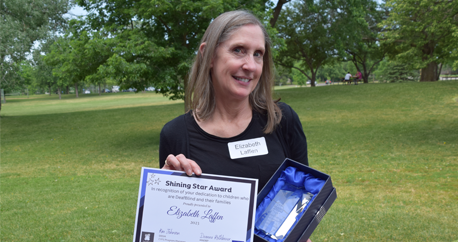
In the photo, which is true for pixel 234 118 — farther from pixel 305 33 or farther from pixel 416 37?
pixel 305 33

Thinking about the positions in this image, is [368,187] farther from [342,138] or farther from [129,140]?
[129,140]

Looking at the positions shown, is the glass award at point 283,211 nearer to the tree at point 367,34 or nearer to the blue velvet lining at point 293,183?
the blue velvet lining at point 293,183

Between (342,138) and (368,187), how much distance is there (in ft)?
23.9

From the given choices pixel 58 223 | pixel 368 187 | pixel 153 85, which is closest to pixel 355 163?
pixel 368 187

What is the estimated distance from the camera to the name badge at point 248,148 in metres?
1.93

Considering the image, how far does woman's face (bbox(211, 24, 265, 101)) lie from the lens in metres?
1.90

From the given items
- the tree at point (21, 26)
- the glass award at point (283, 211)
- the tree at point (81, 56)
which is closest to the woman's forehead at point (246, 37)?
the glass award at point (283, 211)

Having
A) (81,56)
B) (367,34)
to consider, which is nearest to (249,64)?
(81,56)

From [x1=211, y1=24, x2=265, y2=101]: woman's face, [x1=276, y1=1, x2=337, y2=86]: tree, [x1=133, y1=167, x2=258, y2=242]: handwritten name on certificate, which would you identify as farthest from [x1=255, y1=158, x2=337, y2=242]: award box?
[x1=276, y1=1, x2=337, y2=86]: tree

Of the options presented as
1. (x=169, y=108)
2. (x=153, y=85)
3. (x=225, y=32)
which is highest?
(x=225, y=32)

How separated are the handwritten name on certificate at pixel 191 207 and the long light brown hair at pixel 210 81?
43 centimetres

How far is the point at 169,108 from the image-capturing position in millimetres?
30922

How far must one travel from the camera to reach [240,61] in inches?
75.0

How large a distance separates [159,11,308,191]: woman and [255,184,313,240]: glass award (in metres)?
0.13
